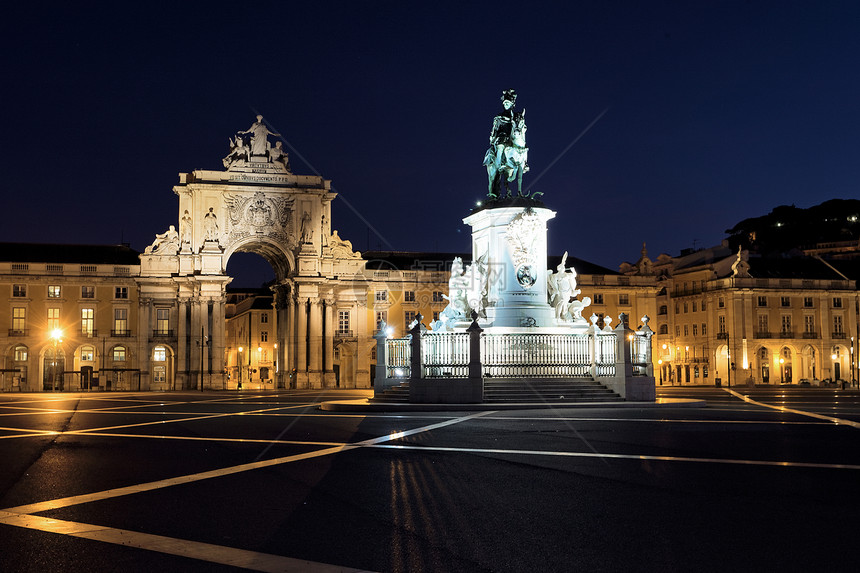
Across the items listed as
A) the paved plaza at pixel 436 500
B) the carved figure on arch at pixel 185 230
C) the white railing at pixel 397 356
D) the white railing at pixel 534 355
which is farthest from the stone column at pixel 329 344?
the paved plaza at pixel 436 500

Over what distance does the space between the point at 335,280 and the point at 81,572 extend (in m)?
66.9

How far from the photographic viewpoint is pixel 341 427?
19344 millimetres

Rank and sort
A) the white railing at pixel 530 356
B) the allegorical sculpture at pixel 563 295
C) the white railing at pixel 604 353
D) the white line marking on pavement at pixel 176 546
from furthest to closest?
the allegorical sculpture at pixel 563 295, the white railing at pixel 604 353, the white railing at pixel 530 356, the white line marking on pavement at pixel 176 546

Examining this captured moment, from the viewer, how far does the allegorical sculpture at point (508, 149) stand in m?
29.1

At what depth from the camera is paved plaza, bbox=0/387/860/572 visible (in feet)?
23.0

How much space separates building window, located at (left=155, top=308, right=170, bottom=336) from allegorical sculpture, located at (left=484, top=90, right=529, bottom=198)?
1844 inches

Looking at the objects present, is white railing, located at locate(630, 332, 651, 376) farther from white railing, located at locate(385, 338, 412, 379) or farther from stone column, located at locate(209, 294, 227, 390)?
stone column, located at locate(209, 294, 227, 390)

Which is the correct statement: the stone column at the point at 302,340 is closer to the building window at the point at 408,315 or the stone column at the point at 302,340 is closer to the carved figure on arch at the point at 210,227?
the carved figure on arch at the point at 210,227

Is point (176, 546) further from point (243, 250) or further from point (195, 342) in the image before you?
point (243, 250)

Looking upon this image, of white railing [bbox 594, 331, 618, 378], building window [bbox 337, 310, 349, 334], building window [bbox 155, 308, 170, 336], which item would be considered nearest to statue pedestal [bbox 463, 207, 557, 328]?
white railing [bbox 594, 331, 618, 378]

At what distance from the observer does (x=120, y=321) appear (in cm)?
7112

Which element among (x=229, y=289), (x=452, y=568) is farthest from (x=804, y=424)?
(x=229, y=289)

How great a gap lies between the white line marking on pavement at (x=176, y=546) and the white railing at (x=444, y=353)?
18989mm

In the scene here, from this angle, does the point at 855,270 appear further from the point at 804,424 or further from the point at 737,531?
the point at 737,531
